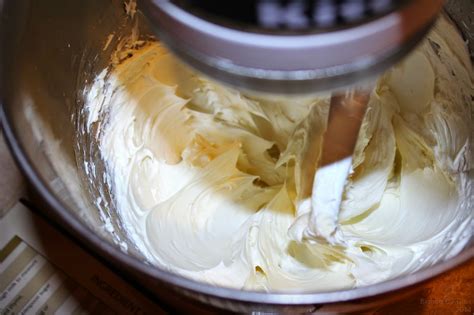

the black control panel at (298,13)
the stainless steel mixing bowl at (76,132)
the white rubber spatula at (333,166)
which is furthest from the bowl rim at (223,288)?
the black control panel at (298,13)

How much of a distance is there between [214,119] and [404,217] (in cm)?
29

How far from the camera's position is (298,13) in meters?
0.34

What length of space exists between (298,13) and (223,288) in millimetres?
249

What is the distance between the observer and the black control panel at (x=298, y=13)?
337 millimetres

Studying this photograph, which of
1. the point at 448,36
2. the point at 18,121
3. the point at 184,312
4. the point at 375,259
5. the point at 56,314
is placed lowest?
the point at 56,314

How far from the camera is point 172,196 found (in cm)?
78

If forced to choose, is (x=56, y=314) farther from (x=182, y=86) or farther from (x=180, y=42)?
(x=180, y=42)

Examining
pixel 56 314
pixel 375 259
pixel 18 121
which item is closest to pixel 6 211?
pixel 56 314

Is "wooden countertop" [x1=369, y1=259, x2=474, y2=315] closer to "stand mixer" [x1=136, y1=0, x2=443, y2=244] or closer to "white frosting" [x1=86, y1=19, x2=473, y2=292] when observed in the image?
"white frosting" [x1=86, y1=19, x2=473, y2=292]

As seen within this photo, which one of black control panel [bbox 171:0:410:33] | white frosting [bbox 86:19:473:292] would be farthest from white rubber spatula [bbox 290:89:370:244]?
black control panel [bbox 171:0:410:33]

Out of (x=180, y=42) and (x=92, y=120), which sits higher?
(x=180, y=42)

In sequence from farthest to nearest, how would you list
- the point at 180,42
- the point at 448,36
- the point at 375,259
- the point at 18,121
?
the point at 448,36 → the point at 375,259 → the point at 18,121 → the point at 180,42

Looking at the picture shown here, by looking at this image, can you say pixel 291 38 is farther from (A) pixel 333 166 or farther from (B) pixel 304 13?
(A) pixel 333 166

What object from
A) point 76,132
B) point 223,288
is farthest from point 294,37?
point 76,132
